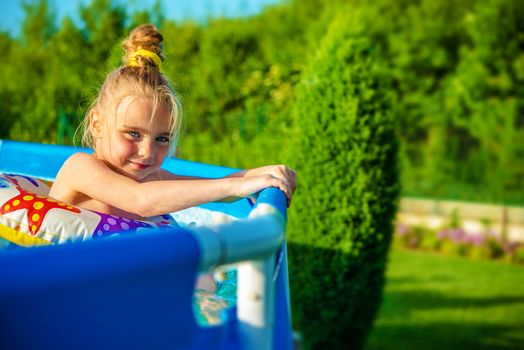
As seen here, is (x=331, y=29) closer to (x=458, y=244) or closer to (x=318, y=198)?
(x=318, y=198)

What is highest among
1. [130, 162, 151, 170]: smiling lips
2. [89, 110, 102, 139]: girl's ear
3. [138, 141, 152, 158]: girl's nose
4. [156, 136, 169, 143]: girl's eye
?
[89, 110, 102, 139]: girl's ear

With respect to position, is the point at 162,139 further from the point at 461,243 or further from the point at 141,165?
the point at 461,243

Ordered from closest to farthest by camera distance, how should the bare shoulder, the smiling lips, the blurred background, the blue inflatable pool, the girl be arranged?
the blue inflatable pool, the girl, the bare shoulder, the smiling lips, the blurred background

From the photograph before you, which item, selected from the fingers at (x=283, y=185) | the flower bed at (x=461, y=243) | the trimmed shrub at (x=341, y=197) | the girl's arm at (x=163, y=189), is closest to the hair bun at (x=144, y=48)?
the girl's arm at (x=163, y=189)

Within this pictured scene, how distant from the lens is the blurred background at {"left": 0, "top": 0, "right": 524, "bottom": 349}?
15.9ft

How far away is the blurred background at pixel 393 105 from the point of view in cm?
486

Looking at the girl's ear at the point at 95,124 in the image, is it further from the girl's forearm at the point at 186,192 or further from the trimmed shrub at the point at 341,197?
the trimmed shrub at the point at 341,197

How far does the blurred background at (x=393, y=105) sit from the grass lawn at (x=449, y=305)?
27 millimetres

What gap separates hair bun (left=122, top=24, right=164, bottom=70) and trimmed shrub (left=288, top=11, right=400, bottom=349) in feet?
6.94

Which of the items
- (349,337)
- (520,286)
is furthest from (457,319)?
(349,337)

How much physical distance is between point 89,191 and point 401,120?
10.4 m

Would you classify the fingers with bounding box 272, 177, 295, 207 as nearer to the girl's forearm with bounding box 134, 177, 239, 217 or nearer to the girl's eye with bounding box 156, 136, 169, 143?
the girl's forearm with bounding box 134, 177, 239, 217

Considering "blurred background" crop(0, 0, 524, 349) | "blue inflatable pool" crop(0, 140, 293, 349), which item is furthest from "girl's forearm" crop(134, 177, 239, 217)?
"blurred background" crop(0, 0, 524, 349)

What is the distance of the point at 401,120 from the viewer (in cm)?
1163
